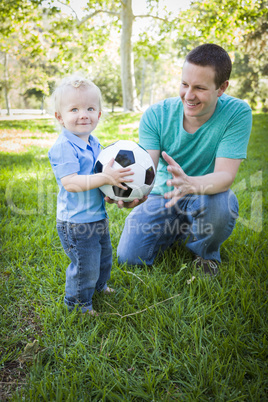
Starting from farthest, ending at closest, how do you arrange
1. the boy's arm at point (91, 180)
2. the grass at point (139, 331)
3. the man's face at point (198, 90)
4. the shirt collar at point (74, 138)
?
the man's face at point (198, 90) → the shirt collar at point (74, 138) → the boy's arm at point (91, 180) → the grass at point (139, 331)

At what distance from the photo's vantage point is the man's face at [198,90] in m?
2.20

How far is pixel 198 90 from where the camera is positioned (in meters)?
2.26

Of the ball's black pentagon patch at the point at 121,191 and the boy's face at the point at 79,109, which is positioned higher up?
the boy's face at the point at 79,109

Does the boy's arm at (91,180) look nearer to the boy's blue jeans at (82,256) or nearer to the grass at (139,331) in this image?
the boy's blue jeans at (82,256)

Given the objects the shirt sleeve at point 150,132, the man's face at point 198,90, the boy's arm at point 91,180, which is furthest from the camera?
the shirt sleeve at point 150,132

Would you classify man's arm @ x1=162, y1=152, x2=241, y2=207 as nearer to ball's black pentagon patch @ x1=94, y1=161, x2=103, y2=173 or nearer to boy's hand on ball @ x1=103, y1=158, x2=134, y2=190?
boy's hand on ball @ x1=103, y1=158, x2=134, y2=190

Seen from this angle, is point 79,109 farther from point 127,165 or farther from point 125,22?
point 125,22

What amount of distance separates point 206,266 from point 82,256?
1.07 m

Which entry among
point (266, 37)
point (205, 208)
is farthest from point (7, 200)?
point (266, 37)

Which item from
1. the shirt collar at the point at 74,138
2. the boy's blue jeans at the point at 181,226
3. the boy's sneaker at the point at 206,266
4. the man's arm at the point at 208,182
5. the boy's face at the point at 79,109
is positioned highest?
the boy's face at the point at 79,109

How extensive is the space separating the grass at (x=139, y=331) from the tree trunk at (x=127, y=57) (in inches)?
509

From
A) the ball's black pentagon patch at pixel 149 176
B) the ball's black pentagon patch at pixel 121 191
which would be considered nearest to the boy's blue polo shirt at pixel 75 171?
the ball's black pentagon patch at pixel 121 191

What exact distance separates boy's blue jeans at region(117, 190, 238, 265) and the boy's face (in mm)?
1069

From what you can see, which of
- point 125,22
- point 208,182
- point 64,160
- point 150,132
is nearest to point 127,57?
point 125,22
